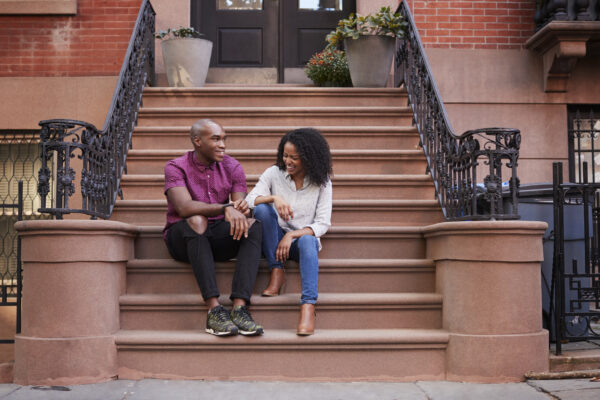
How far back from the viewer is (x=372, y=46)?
7492mm

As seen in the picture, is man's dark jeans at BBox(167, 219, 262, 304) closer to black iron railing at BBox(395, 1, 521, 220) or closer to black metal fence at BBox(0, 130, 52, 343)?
black iron railing at BBox(395, 1, 521, 220)

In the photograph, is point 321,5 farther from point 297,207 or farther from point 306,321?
point 306,321

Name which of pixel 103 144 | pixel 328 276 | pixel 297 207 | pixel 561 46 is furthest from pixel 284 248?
pixel 561 46

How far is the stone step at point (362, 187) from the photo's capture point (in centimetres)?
604

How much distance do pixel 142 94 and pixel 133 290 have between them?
123 inches

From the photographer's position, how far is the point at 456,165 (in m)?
5.16

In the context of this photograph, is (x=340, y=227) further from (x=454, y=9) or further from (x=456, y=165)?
(x=454, y=9)

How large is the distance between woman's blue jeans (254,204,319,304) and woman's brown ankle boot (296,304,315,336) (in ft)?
0.13

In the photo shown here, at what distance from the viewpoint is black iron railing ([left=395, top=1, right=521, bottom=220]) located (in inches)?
179

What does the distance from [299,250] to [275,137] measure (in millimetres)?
2346

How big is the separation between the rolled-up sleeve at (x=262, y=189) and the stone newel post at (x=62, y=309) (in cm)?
106

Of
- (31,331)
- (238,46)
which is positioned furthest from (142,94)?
(31,331)

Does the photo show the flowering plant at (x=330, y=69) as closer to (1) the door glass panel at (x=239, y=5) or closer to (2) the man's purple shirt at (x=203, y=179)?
(1) the door glass panel at (x=239, y=5)

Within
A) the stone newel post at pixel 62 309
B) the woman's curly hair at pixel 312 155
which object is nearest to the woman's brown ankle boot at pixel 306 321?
the woman's curly hair at pixel 312 155
